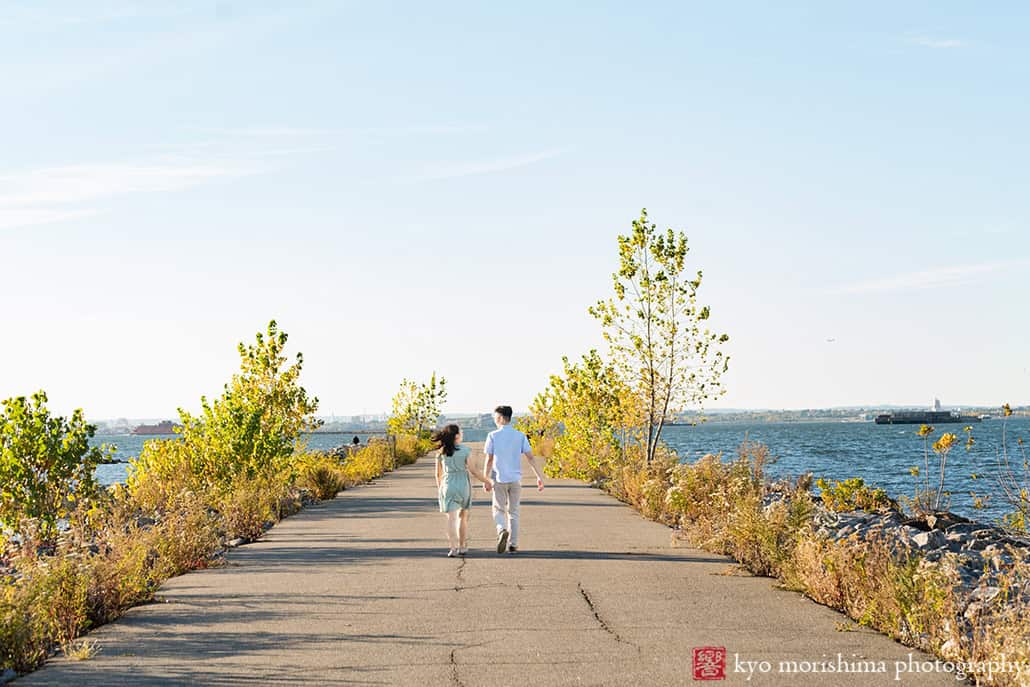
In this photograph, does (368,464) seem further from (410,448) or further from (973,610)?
(973,610)

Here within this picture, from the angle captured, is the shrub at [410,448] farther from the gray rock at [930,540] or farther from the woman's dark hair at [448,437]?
the gray rock at [930,540]

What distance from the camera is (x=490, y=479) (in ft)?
48.4

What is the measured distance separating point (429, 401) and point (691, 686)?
1978 inches

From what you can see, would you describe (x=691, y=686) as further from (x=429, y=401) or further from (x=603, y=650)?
(x=429, y=401)

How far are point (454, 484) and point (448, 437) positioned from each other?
645 mm

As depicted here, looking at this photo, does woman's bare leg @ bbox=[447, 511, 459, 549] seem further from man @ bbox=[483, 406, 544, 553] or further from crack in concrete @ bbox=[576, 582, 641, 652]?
crack in concrete @ bbox=[576, 582, 641, 652]

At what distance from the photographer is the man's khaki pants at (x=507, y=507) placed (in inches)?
571

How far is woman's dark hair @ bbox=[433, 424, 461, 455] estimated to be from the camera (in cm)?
1440

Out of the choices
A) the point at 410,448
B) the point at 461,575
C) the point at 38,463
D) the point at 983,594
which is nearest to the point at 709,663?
the point at 983,594

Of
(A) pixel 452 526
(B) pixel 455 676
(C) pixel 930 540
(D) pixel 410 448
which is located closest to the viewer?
(B) pixel 455 676

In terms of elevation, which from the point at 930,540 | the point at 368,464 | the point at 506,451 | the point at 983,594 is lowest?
the point at 930,540

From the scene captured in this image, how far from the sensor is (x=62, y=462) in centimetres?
1614

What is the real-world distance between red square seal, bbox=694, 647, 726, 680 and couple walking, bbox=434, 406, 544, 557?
233 inches

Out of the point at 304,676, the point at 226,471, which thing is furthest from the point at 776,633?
the point at 226,471
